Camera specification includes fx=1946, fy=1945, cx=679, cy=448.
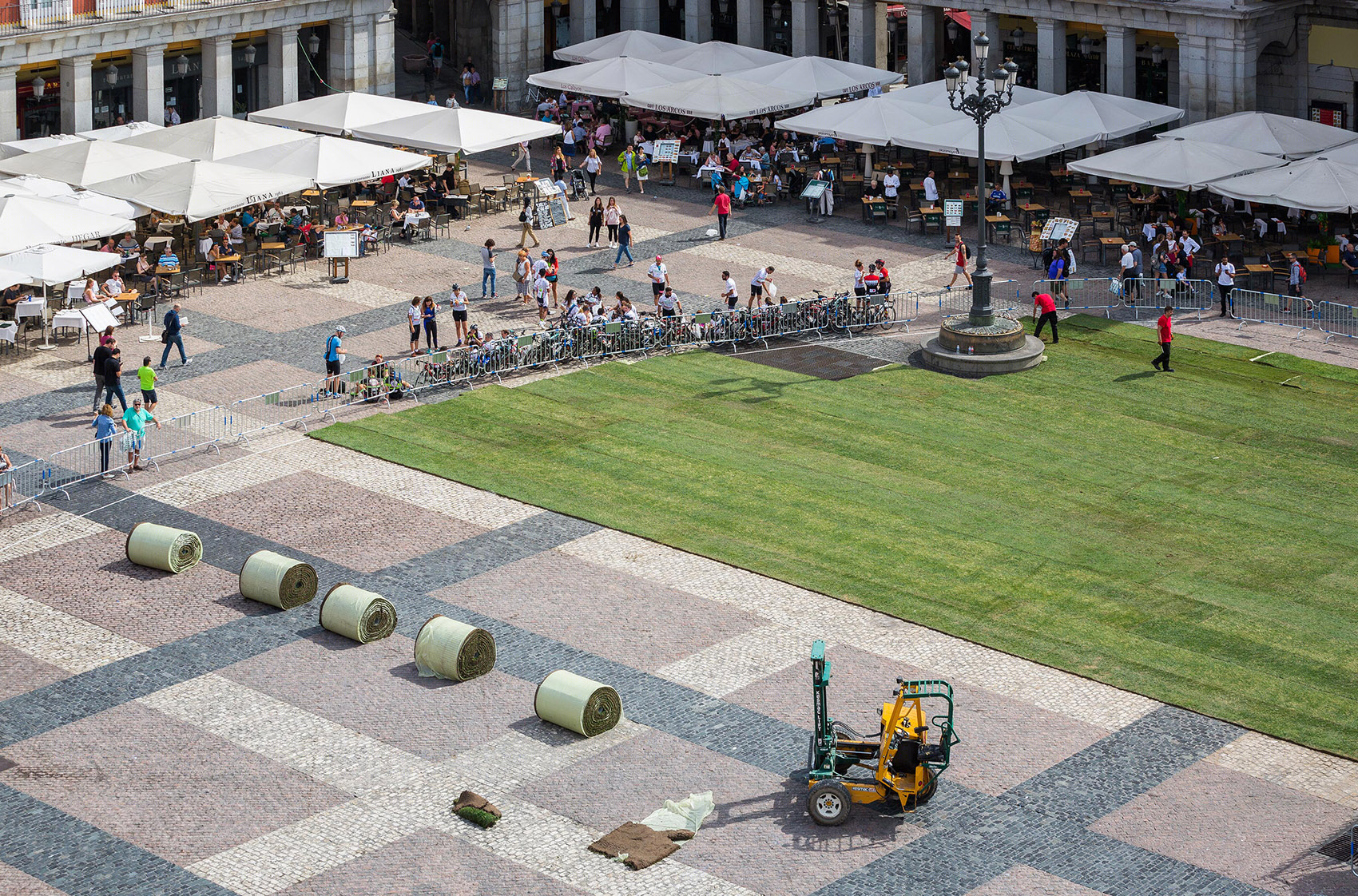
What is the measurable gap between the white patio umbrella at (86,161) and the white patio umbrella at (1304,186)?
972 inches

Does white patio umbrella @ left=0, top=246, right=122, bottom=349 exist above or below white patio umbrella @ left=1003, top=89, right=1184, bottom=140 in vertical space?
below

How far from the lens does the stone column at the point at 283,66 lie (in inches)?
2242

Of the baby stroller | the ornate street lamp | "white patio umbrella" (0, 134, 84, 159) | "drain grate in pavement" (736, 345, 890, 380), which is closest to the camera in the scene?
the ornate street lamp

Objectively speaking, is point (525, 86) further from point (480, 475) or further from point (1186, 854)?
point (1186, 854)

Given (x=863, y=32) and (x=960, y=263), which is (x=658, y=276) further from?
(x=863, y=32)

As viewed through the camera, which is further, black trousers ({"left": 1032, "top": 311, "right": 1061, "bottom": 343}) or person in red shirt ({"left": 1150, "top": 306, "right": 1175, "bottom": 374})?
black trousers ({"left": 1032, "top": 311, "right": 1061, "bottom": 343})

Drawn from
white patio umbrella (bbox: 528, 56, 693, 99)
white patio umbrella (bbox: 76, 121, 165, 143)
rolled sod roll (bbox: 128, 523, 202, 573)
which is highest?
white patio umbrella (bbox: 528, 56, 693, 99)

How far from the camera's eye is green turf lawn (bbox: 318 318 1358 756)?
88.6ft

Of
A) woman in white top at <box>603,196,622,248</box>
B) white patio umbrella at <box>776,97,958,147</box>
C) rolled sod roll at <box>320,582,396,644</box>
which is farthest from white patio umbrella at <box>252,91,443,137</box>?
rolled sod roll at <box>320,582,396,644</box>

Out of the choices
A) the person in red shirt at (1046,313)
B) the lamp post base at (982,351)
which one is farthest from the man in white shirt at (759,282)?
the person in red shirt at (1046,313)

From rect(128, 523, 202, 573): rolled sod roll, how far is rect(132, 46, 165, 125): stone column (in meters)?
26.6

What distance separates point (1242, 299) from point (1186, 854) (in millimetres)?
23254

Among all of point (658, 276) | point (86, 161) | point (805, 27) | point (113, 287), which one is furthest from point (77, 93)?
point (805, 27)

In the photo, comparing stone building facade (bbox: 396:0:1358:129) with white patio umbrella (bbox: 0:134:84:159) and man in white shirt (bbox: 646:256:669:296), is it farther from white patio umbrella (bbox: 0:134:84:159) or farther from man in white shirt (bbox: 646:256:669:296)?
man in white shirt (bbox: 646:256:669:296)
